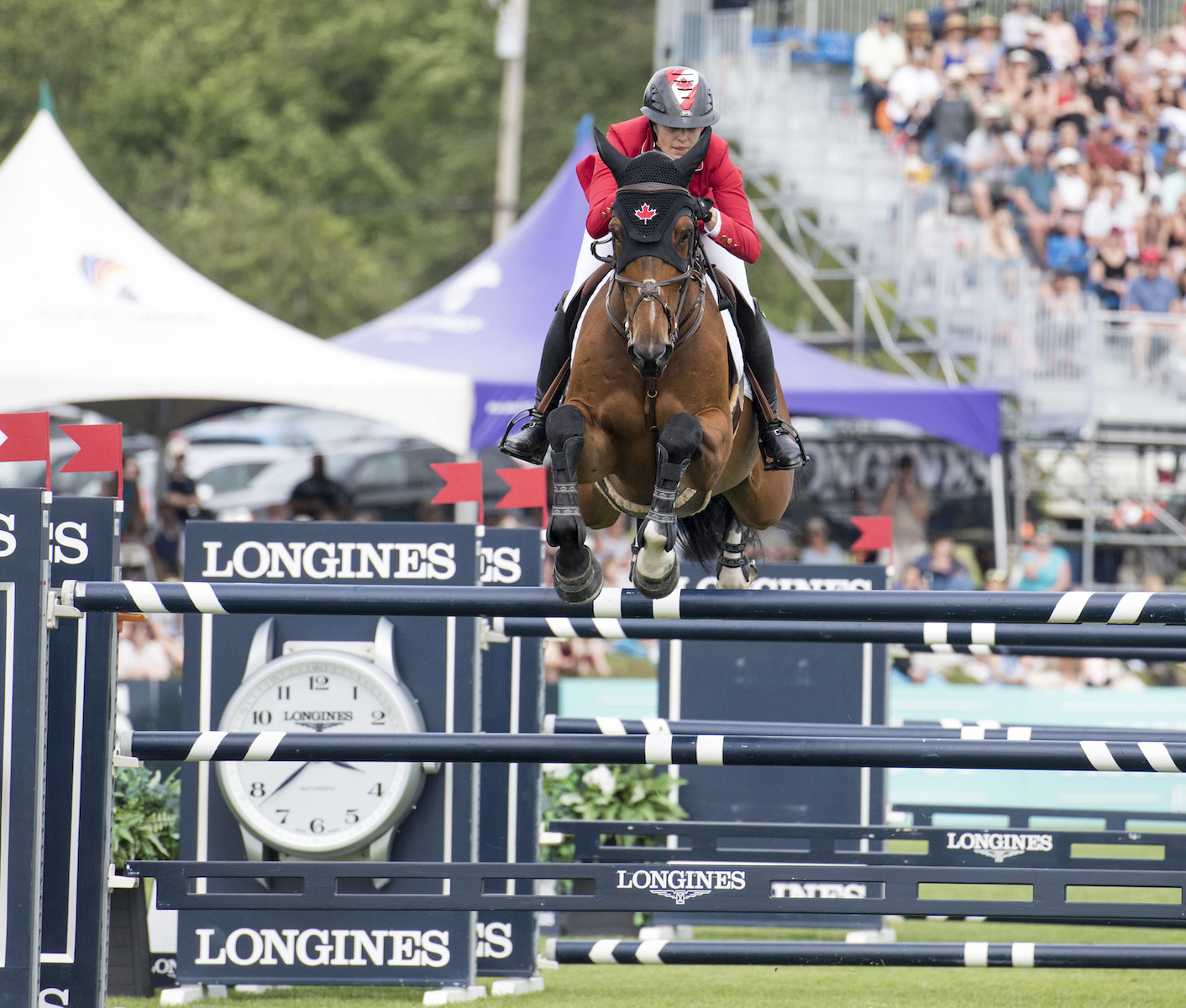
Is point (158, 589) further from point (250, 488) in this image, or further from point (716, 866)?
point (250, 488)

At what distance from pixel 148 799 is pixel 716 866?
2.17m

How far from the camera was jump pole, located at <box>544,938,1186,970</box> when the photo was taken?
4.37 metres

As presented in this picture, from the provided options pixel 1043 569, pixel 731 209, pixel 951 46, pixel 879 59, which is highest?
pixel 951 46

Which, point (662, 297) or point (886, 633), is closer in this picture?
point (886, 633)

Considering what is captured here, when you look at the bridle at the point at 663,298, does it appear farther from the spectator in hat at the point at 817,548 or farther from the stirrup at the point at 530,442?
the spectator in hat at the point at 817,548

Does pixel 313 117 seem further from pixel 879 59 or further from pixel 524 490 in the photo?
pixel 524 490

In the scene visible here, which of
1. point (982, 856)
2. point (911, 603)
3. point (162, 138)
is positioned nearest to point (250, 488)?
point (982, 856)

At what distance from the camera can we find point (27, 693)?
3691 mm

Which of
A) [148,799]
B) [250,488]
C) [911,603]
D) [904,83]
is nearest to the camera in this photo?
[911,603]

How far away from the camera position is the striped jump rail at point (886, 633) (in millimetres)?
3580

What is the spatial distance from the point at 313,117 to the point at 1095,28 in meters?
17.9

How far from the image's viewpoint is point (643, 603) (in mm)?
3543

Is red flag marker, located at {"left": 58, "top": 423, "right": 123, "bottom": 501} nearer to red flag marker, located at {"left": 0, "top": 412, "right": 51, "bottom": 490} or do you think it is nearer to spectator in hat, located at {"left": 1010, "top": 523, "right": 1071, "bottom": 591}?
red flag marker, located at {"left": 0, "top": 412, "right": 51, "bottom": 490}

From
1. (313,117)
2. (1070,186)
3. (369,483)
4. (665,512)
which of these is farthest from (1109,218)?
(313,117)
